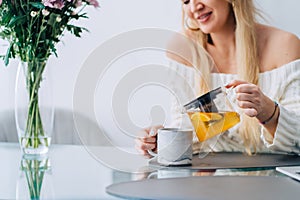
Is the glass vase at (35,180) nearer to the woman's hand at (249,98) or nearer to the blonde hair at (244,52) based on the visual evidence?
the woman's hand at (249,98)

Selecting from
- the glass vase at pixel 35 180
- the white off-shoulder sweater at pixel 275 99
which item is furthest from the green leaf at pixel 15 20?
the white off-shoulder sweater at pixel 275 99

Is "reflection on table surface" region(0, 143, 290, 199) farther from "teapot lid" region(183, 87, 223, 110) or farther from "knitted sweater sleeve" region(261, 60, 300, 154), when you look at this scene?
"knitted sweater sleeve" region(261, 60, 300, 154)

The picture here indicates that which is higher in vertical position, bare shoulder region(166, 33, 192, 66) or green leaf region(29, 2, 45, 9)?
green leaf region(29, 2, 45, 9)

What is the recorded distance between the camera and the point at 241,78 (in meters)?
2.06

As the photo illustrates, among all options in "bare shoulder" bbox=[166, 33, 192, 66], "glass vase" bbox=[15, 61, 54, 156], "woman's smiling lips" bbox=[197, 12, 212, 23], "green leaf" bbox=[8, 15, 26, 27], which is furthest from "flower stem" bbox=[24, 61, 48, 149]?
"woman's smiling lips" bbox=[197, 12, 212, 23]

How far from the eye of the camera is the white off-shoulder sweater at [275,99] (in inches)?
67.8

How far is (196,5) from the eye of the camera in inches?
84.7

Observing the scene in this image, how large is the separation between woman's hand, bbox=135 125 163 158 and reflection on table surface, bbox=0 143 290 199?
3 centimetres

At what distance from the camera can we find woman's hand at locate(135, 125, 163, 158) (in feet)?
5.14

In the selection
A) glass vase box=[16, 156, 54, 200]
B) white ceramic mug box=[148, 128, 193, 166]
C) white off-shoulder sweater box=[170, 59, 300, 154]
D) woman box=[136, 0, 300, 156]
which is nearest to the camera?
glass vase box=[16, 156, 54, 200]

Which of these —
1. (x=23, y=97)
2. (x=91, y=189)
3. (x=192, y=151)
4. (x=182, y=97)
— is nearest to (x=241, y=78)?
(x=182, y=97)

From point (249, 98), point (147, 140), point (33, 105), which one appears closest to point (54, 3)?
point (33, 105)

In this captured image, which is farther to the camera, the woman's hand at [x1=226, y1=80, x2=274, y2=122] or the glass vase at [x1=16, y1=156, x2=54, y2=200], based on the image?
the woman's hand at [x1=226, y1=80, x2=274, y2=122]

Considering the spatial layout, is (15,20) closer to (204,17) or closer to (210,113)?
(210,113)
